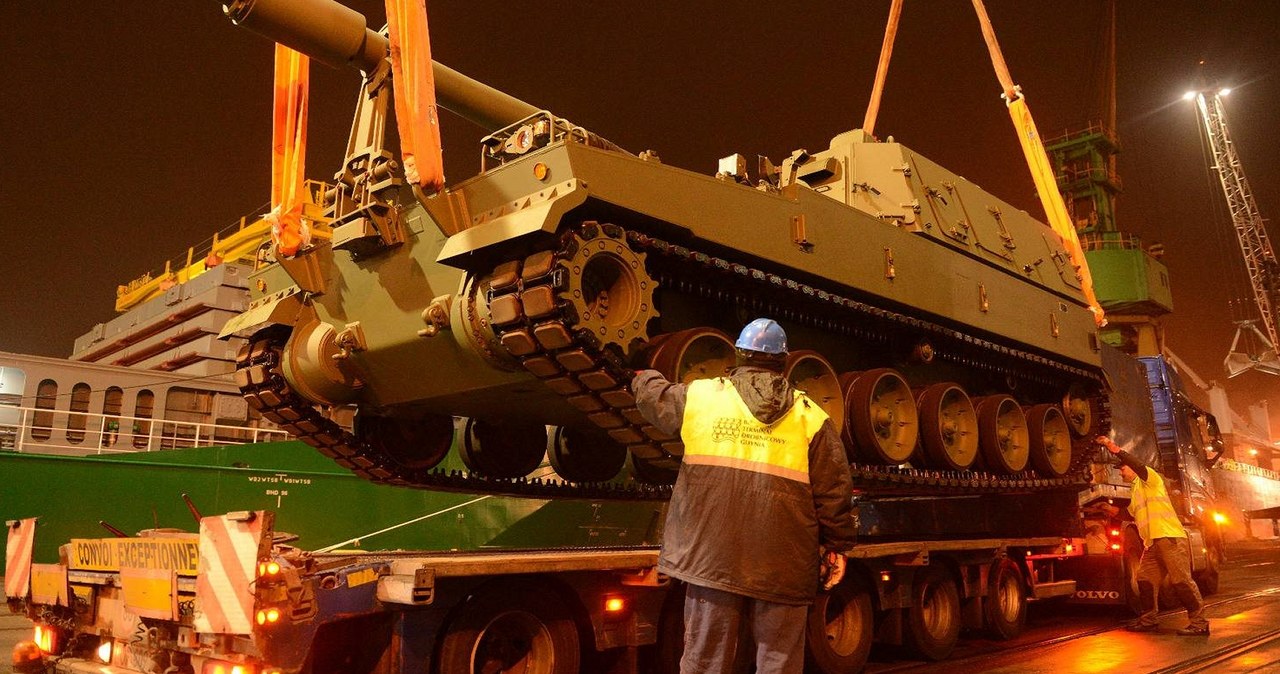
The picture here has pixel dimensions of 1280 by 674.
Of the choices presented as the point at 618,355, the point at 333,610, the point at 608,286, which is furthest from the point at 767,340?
the point at 333,610

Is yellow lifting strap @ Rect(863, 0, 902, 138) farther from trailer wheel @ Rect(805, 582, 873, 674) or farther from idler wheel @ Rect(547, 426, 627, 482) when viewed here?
trailer wheel @ Rect(805, 582, 873, 674)

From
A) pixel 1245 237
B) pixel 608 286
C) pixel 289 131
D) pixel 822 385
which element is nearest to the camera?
pixel 608 286

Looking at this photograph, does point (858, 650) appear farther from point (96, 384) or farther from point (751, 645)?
point (96, 384)

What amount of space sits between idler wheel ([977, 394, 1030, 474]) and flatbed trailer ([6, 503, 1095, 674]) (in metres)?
3.24

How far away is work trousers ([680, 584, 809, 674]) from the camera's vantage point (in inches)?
132

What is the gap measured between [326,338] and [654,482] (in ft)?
11.4

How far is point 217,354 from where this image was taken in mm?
35062

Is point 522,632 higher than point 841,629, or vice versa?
point 522,632

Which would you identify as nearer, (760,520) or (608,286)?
(760,520)

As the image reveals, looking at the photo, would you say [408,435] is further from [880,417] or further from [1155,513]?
[1155,513]

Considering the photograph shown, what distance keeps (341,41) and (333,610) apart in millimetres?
4491

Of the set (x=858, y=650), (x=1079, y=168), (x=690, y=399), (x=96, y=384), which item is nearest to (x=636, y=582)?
(x=690, y=399)

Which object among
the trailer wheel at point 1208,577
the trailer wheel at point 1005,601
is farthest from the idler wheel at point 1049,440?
the trailer wheel at point 1208,577

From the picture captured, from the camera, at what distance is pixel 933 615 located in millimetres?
7332
